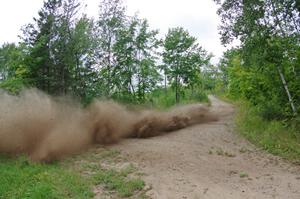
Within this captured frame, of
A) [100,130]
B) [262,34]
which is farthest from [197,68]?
[100,130]

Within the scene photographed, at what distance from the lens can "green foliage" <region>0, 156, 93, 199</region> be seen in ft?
24.4

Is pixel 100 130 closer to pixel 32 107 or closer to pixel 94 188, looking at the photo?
pixel 32 107

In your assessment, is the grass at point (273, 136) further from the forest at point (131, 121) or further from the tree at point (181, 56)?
the tree at point (181, 56)

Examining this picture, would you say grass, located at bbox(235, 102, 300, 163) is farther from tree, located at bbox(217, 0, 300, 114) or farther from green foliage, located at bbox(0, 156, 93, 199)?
green foliage, located at bbox(0, 156, 93, 199)

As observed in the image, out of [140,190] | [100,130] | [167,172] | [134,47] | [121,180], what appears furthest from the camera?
[134,47]

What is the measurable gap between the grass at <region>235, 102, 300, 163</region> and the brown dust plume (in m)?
3.92

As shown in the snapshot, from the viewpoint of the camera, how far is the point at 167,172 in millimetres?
8805

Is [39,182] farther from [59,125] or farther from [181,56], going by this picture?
[181,56]

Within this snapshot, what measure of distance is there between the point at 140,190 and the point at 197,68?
25.0 m

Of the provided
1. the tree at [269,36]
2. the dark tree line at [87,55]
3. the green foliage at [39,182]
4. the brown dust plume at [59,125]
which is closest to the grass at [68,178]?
the green foliage at [39,182]

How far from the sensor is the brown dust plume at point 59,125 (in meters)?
11.1

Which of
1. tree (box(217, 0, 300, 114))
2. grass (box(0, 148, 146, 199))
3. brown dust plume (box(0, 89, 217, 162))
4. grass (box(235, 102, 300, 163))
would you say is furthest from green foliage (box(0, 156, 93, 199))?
tree (box(217, 0, 300, 114))

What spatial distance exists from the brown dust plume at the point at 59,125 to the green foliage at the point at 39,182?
0.80 metres

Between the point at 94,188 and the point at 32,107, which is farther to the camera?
the point at 32,107
